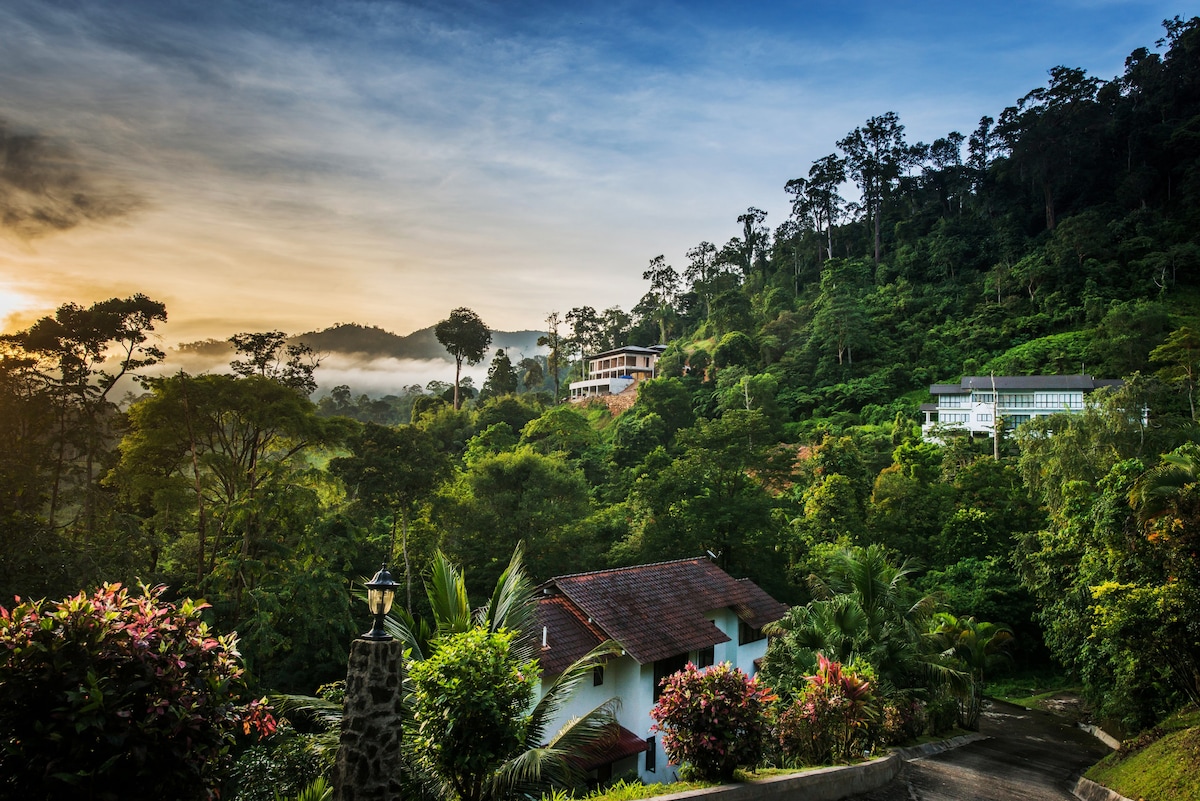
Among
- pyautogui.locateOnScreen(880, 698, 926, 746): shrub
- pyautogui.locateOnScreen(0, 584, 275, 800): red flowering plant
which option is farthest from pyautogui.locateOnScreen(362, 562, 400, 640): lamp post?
pyautogui.locateOnScreen(880, 698, 926, 746): shrub

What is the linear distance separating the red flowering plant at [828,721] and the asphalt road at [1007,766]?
2.35 feet

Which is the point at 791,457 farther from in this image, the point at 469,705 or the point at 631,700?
the point at 469,705

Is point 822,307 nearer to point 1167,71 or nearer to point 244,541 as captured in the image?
point 1167,71

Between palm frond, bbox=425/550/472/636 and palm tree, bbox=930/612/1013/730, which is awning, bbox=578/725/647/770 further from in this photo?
palm tree, bbox=930/612/1013/730

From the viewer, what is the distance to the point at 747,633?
18.6 metres

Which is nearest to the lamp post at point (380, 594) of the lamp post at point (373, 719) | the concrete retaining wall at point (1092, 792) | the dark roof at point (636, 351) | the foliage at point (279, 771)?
the lamp post at point (373, 719)

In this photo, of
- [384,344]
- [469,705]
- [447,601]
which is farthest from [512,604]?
[384,344]

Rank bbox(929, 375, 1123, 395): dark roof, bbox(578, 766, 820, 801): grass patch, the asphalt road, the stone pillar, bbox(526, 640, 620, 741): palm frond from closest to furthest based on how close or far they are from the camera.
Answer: the stone pillar < bbox(578, 766, 820, 801): grass patch < bbox(526, 640, 620, 741): palm frond < the asphalt road < bbox(929, 375, 1123, 395): dark roof

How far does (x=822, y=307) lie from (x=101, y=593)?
56834 millimetres

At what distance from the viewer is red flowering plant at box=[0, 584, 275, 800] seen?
332 cm

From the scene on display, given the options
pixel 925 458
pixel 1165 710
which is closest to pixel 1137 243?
pixel 925 458

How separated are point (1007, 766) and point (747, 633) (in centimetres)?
773

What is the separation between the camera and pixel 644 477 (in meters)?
25.0

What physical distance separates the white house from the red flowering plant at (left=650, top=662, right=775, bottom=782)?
18.3ft
